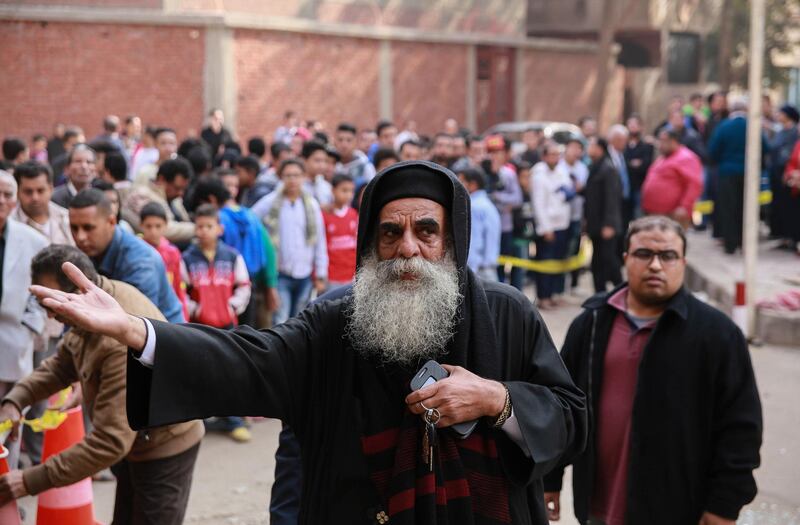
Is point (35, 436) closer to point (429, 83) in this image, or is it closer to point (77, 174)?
point (77, 174)

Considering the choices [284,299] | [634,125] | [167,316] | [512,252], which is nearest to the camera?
[167,316]

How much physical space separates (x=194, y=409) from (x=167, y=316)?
3000 mm

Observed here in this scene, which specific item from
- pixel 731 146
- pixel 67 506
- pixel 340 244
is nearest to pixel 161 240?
pixel 340 244

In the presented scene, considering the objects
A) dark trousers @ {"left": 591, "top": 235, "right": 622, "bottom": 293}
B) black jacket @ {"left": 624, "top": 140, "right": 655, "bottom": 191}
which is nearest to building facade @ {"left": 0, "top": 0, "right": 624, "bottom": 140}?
black jacket @ {"left": 624, "top": 140, "right": 655, "bottom": 191}

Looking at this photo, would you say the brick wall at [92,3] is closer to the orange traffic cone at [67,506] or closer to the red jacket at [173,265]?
the red jacket at [173,265]

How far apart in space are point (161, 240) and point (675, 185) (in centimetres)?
746

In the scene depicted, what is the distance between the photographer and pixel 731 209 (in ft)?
44.5

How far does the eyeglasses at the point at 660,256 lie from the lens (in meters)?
4.40

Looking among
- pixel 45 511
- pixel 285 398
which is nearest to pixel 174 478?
pixel 45 511

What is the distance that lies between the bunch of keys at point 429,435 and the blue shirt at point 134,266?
2913mm

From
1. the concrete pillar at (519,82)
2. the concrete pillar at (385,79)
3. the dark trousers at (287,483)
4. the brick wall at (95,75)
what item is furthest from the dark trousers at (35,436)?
the concrete pillar at (519,82)

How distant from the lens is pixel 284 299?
350 inches

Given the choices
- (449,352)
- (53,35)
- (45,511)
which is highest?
(53,35)

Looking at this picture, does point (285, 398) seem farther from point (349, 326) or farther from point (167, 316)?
point (167, 316)
